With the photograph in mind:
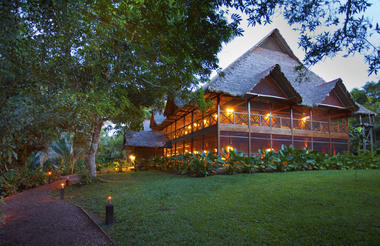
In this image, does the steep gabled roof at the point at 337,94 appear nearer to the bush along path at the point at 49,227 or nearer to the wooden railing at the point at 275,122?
the wooden railing at the point at 275,122

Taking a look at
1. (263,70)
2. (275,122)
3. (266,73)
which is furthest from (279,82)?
(275,122)

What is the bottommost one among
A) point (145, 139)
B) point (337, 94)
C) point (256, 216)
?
point (256, 216)

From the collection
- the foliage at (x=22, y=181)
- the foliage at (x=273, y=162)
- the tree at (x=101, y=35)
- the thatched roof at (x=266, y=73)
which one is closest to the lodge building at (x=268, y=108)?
the thatched roof at (x=266, y=73)

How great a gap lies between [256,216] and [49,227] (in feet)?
13.6

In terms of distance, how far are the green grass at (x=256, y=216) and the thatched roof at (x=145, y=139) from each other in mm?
14468

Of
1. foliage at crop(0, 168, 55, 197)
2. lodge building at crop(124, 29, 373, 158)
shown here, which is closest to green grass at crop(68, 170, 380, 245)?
foliage at crop(0, 168, 55, 197)

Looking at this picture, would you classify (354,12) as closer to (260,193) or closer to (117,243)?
(260,193)

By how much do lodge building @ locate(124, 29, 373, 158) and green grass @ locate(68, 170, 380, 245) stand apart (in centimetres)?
673

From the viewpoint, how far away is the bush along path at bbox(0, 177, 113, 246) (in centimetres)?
368

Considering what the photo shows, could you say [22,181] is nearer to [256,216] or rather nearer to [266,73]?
[256,216]

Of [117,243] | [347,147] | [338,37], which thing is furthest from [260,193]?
[347,147]

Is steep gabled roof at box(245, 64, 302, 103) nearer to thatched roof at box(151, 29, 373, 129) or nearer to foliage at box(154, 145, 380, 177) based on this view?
thatched roof at box(151, 29, 373, 129)

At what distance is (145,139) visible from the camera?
22266mm

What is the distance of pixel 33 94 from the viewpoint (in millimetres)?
4008
